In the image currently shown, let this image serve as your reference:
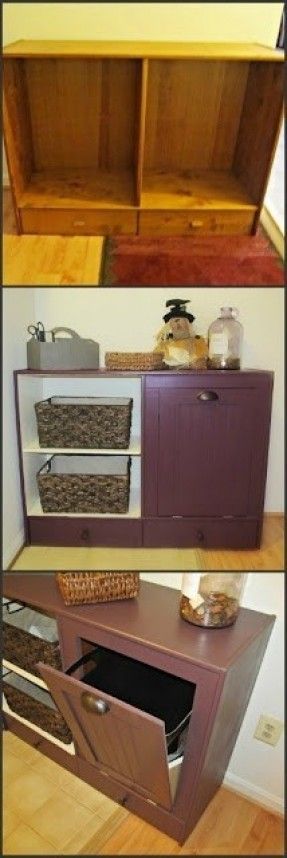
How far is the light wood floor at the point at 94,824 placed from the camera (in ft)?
2.89

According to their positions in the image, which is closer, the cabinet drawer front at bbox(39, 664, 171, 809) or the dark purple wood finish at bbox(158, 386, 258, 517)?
the dark purple wood finish at bbox(158, 386, 258, 517)

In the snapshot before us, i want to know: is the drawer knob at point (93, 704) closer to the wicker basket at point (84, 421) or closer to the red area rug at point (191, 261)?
the wicker basket at point (84, 421)

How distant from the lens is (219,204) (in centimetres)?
62

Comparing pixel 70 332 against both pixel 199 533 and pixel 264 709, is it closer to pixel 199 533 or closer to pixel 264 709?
pixel 199 533

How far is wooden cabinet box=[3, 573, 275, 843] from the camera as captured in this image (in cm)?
83

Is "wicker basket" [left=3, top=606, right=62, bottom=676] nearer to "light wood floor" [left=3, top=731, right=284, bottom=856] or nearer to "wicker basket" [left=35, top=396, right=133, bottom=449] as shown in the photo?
"light wood floor" [left=3, top=731, right=284, bottom=856]

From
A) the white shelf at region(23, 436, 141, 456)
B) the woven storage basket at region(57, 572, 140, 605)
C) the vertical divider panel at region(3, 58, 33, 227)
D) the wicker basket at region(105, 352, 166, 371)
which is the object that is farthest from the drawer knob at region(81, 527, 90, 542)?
the vertical divider panel at region(3, 58, 33, 227)

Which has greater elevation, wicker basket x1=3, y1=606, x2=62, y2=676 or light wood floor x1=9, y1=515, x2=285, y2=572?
light wood floor x1=9, y1=515, x2=285, y2=572

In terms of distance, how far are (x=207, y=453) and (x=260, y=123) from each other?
42 cm

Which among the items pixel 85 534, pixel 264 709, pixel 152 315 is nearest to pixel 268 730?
pixel 264 709

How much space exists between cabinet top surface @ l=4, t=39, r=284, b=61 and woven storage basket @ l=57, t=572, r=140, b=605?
79 cm

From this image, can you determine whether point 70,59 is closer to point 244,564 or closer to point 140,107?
point 140,107

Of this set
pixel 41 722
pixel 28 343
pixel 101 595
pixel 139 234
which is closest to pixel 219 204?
pixel 139 234

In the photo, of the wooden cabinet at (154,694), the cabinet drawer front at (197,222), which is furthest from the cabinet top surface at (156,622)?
the cabinet drawer front at (197,222)
